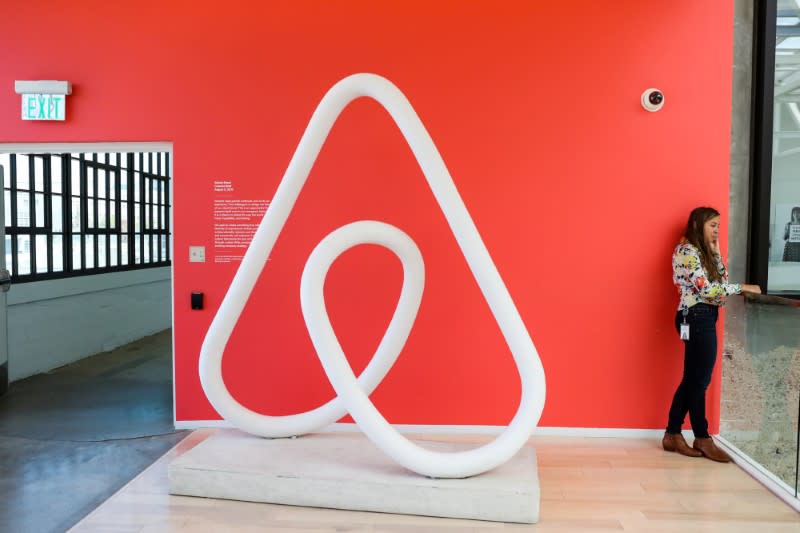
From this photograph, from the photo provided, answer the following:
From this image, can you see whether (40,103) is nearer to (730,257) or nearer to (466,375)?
(466,375)

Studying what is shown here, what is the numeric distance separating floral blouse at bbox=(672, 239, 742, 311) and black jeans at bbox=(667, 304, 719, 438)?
5 centimetres

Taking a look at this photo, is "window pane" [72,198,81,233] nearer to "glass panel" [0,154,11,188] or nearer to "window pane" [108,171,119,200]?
"window pane" [108,171,119,200]

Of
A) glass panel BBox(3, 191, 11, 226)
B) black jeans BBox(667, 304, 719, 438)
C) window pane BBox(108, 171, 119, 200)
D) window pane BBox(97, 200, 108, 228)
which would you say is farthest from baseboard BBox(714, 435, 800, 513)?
window pane BBox(108, 171, 119, 200)

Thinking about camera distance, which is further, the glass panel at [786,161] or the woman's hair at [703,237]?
the glass panel at [786,161]

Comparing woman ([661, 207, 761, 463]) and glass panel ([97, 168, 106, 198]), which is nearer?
woman ([661, 207, 761, 463])

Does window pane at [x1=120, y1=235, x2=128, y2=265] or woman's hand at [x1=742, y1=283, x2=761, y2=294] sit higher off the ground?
window pane at [x1=120, y1=235, x2=128, y2=265]

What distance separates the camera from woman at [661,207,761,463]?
3561mm

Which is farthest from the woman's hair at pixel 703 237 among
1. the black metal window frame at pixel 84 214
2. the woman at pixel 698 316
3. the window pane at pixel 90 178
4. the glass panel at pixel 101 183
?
the glass panel at pixel 101 183

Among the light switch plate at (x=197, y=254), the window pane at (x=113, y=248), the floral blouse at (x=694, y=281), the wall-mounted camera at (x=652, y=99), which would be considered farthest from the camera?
the window pane at (x=113, y=248)

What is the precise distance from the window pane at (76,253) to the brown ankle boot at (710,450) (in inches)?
228

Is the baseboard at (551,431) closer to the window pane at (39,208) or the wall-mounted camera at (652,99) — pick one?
the wall-mounted camera at (652,99)

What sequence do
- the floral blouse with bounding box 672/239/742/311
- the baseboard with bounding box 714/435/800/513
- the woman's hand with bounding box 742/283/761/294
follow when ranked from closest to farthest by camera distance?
the baseboard with bounding box 714/435/800/513 < the woman's hand with bounding box 742/283/761/294 < the floral blouse with bounding box 672/239/742/311

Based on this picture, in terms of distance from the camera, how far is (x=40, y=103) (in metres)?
3.96

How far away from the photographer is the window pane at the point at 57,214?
19.4 ft
